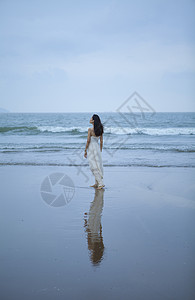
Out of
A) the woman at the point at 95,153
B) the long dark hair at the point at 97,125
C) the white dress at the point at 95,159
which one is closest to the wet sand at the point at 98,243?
the woman at the point at 95,153

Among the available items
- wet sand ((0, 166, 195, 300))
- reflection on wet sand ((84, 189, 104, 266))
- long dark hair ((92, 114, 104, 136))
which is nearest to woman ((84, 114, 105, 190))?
long dark hair ((92, 114, 104, 136))

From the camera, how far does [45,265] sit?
2.71m

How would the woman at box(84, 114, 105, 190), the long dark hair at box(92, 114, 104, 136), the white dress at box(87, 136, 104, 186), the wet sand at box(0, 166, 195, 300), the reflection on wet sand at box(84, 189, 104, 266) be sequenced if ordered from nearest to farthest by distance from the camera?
Result: the wet sand at box(0, 166, 195, 300)
the reflection on wet sand at box(84, 189, 104, 266)
the long dark hair at box(92, 114, 104, 136)
the woman at box(84, 114, 105, 190)
the white dress at box(87, 136, 104, 186)

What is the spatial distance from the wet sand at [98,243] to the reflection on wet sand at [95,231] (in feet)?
0.04

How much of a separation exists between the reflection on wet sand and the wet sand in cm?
1

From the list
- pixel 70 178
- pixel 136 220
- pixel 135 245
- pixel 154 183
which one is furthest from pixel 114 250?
pixel 70 178

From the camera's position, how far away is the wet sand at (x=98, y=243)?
94.0 inches

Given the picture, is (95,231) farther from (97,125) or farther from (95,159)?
(97,125)

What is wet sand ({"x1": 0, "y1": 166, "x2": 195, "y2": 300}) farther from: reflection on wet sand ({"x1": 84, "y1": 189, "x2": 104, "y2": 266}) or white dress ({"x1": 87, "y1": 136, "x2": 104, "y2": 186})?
white dress ({"x1": 87, "y1": 136, "x2": 104, "y2": 186})

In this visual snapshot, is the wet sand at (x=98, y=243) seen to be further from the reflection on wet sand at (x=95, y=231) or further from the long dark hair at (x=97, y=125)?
the long dark hair at (x=97, y=125)

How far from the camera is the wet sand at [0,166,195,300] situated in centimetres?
239

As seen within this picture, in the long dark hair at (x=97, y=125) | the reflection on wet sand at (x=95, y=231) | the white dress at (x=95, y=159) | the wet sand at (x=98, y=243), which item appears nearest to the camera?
the wet sand at (x=98, y=243)

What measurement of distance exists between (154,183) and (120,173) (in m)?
1.53

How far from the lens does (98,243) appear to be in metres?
3.22
